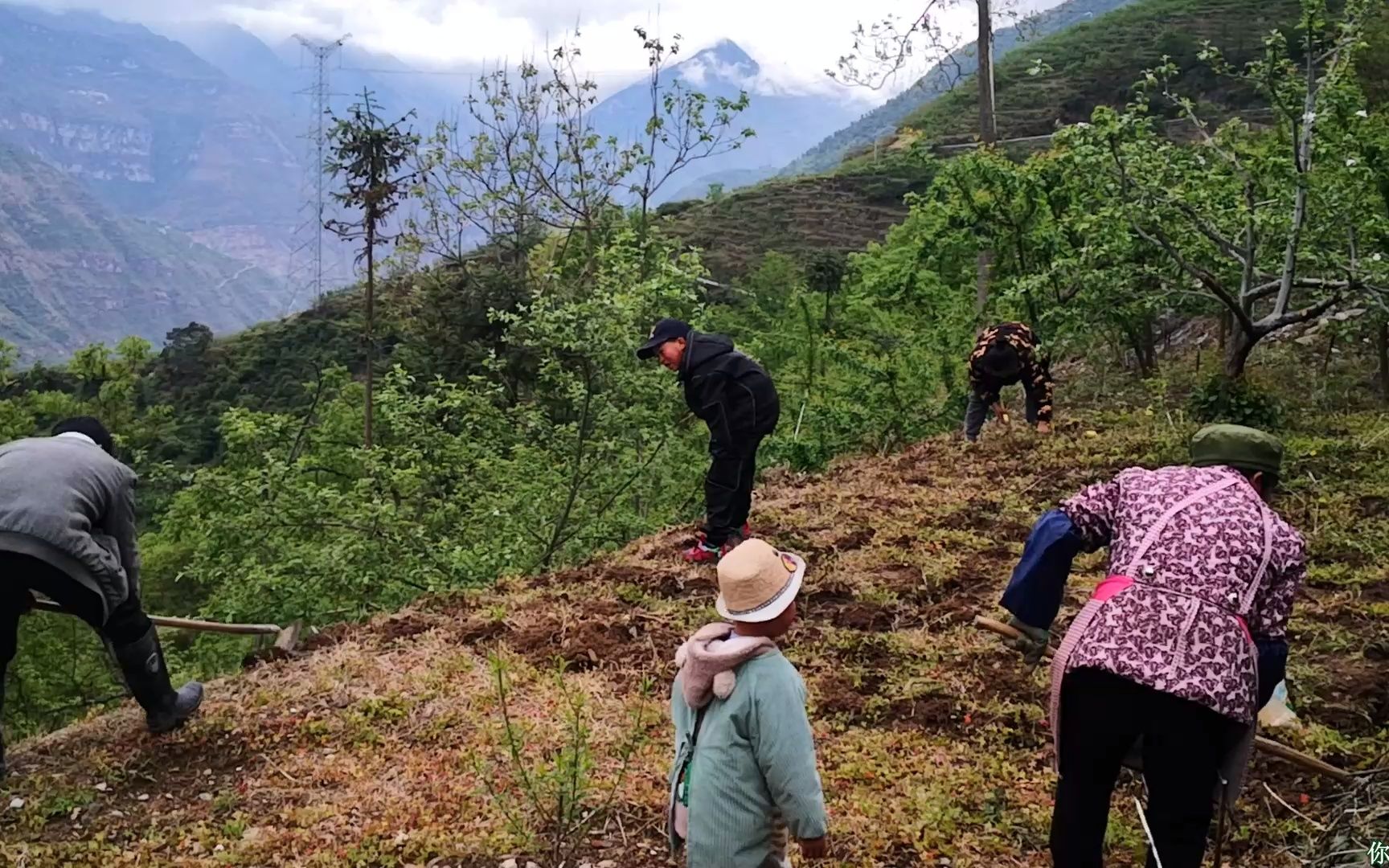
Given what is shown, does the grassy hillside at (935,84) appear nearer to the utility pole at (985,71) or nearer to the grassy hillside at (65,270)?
the utility pole at (985,71)

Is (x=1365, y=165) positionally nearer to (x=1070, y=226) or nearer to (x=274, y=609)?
(x=1070, y=226)

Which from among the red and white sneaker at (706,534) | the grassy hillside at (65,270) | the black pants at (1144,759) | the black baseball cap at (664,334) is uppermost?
the grassy hillside at (65,270)

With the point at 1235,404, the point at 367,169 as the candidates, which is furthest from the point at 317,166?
the point at 1235,404

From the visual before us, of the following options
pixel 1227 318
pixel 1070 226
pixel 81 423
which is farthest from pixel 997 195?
pixel 81 423

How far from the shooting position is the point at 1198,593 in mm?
2297

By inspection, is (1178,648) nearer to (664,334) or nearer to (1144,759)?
(1144,759)

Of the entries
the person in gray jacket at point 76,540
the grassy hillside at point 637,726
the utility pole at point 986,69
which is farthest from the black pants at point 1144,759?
the utility pole at point 986,69

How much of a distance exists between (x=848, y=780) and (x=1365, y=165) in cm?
609

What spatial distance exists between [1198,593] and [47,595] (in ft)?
14.1

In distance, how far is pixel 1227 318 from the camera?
10.4m

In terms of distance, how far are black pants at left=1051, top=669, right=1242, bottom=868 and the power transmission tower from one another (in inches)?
727

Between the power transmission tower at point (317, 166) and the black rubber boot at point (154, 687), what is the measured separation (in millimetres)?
15514

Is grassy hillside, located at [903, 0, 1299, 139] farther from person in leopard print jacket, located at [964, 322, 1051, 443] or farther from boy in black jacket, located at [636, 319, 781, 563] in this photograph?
boy in black jacket, located at [636, 319, 781, 563]

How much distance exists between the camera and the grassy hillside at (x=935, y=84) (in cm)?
1492
